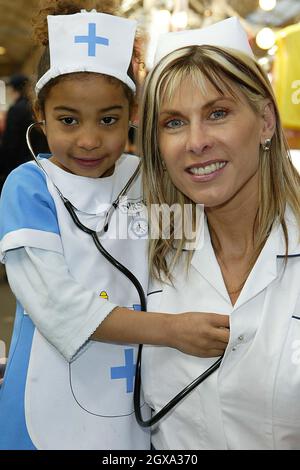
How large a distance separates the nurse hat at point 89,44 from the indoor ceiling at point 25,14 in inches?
8.4

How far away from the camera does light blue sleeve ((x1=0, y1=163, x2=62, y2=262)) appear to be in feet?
4.22

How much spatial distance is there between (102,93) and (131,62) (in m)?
0.18

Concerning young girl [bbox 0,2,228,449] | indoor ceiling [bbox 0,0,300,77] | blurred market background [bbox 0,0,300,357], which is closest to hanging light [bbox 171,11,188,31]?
blurred market background [bbox 0,0,300,357]

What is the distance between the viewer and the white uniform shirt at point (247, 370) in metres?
1.22

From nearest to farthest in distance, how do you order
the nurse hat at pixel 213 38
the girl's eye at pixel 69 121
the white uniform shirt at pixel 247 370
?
1. the white uniform shirt at pixel 247 370
2. the nurse hat at pixel 213 38
3. the girl's eye at pixel 69 121

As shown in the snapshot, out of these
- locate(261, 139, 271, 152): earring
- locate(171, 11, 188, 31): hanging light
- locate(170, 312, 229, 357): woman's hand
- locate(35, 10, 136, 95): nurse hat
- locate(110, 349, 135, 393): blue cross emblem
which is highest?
locate(171, 11, 188, 31): hanging light

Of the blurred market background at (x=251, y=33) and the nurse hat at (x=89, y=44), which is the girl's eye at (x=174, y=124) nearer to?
the nurse hat at (x=89, y=44)

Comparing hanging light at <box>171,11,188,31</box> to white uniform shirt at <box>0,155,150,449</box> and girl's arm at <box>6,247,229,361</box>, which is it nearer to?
white uniform shirt at <box>0,155,150,449</box>

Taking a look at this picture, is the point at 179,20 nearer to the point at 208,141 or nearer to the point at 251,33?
the point at 251,33

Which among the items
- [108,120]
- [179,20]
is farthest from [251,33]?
[108,120]

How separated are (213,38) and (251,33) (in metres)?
2.99

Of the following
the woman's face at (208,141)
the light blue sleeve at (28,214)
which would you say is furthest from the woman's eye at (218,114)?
the light blue sleeve at (28,214)
